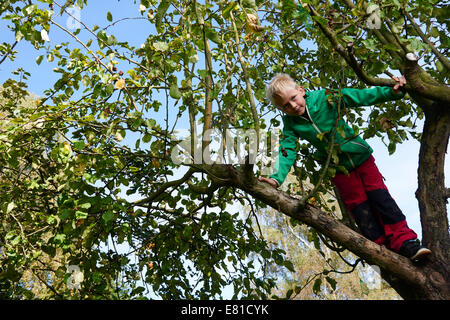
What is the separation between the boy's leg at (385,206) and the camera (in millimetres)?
2645

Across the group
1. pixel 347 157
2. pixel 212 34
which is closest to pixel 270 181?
pixel 347 157

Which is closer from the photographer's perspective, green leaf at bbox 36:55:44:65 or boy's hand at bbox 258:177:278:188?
boy's hand at bbox 258:177:278:188

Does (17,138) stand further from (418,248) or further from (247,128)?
(418,248)

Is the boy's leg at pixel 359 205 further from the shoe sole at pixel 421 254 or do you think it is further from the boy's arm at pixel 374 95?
the boy's arm at pixel 374 95

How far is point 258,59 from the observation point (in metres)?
3.92

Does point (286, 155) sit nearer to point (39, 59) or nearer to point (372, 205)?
point (372, 205)

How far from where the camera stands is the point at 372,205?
9.53 feet

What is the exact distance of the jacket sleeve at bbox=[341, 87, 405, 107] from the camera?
255cm

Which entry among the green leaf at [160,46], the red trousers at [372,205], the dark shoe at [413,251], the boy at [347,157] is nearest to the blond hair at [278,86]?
the boy at [347,157]

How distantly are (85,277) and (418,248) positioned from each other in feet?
8.07

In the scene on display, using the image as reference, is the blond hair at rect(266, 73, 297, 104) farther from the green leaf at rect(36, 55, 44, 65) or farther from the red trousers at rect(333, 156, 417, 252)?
the green leaf at rect(36, 55, 44, 65)

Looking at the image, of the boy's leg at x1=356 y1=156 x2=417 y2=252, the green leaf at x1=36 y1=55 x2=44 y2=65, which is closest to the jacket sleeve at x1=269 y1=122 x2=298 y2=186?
the boy's leg at x1=356 y1=156 x2=417 y2=252

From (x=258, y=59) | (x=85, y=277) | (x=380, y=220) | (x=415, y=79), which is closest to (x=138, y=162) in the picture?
(x=85, y=277)

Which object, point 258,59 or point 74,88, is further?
point 258,59
